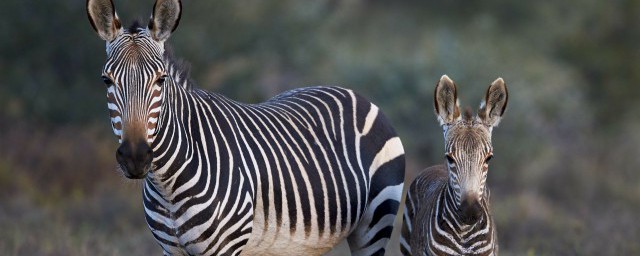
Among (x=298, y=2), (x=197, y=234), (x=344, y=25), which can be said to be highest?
(x=344, y=25)

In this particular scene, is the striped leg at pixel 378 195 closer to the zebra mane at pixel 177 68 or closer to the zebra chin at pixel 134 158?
the zebra mane at pixel 177 68

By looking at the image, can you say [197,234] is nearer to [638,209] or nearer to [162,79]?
[162,79]

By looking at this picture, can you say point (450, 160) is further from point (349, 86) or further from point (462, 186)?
point (349, 86)

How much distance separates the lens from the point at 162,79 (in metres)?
6.30

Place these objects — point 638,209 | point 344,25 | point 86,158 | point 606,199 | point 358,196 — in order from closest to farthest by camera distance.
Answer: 1. point 358,196
2. point 86,158
3. point 638,209
4. point 606,199
5. point 344,25

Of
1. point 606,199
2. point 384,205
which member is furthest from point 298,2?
point 384,205

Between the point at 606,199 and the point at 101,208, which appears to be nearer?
the point at 101,208

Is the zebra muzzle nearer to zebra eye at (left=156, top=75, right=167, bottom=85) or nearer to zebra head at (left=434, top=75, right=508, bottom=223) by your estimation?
zebra head at (left=434, top=75, right=508, bottom=223)

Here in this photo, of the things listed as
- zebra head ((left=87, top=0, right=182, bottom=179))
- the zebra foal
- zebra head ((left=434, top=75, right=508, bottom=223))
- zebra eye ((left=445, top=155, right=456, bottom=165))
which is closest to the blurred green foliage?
the zebra foal

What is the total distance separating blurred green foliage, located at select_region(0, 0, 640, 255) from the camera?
1418 cm

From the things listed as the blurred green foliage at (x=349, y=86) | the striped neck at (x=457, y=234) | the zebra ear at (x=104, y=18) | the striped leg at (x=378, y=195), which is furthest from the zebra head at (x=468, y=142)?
the blurred green foliage at (x=349, y=86)

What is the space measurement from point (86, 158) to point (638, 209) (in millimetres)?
9480

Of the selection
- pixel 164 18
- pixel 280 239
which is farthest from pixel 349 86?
pixel 164 18

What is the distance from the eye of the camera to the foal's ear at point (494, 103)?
698cm
